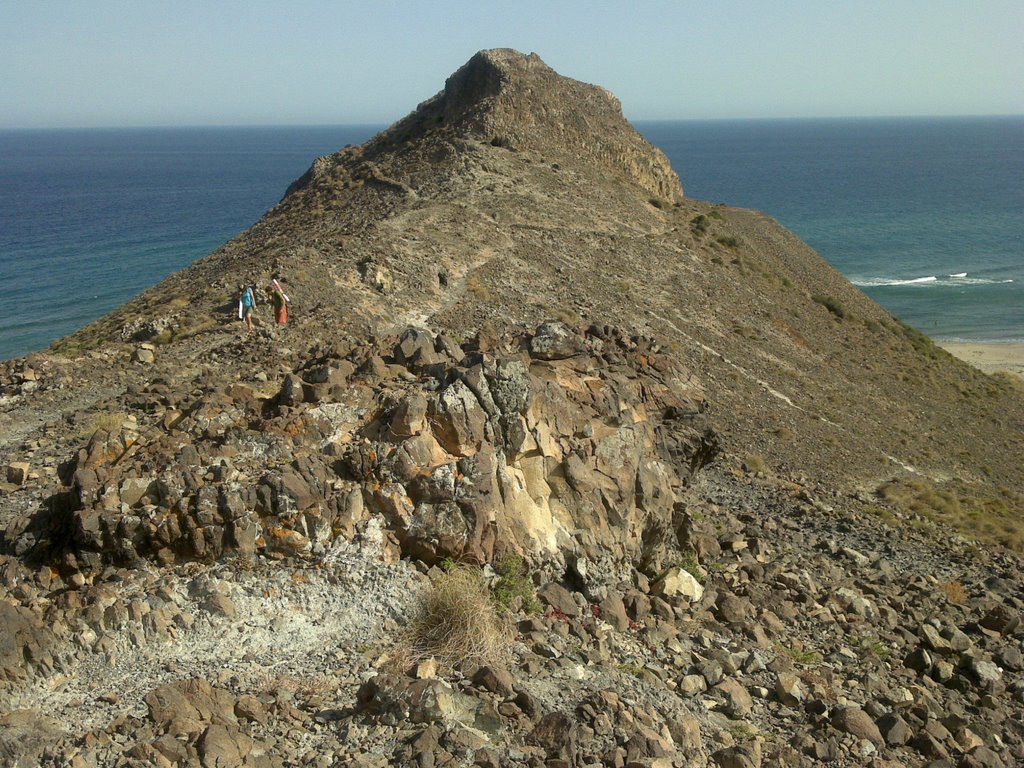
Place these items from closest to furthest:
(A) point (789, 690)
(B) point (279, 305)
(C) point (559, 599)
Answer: (A) point (789, 690) < (C) point (559, 599) < (B) point (279, 305)

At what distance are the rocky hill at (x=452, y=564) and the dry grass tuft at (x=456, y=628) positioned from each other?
0.20 ft

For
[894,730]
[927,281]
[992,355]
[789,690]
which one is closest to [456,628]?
[789,690]

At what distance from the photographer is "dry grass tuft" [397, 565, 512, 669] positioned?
10.1 meters

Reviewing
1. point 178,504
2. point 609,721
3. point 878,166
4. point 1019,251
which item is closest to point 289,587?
point 178,504

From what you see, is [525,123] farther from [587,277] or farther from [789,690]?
[789,690]

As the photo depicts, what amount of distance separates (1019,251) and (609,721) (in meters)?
97.8

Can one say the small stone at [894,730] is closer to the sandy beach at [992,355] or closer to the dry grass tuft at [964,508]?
the dry grass tuft at [964,508]

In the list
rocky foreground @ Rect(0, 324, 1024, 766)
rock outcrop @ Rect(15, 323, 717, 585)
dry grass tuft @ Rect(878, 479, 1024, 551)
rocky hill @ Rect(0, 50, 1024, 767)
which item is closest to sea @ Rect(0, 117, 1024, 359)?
dry grass tuft @ Rect(878, 479, 1024, 551)

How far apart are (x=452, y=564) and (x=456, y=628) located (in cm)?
115

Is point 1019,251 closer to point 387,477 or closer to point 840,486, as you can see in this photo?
point 840,486

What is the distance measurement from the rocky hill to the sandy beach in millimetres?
31384

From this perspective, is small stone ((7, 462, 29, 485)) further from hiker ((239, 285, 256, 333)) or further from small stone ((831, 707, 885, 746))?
small stone ((831, 707, 885, 746))

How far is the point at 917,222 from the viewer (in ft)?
351

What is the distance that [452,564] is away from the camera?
37.3 ft
